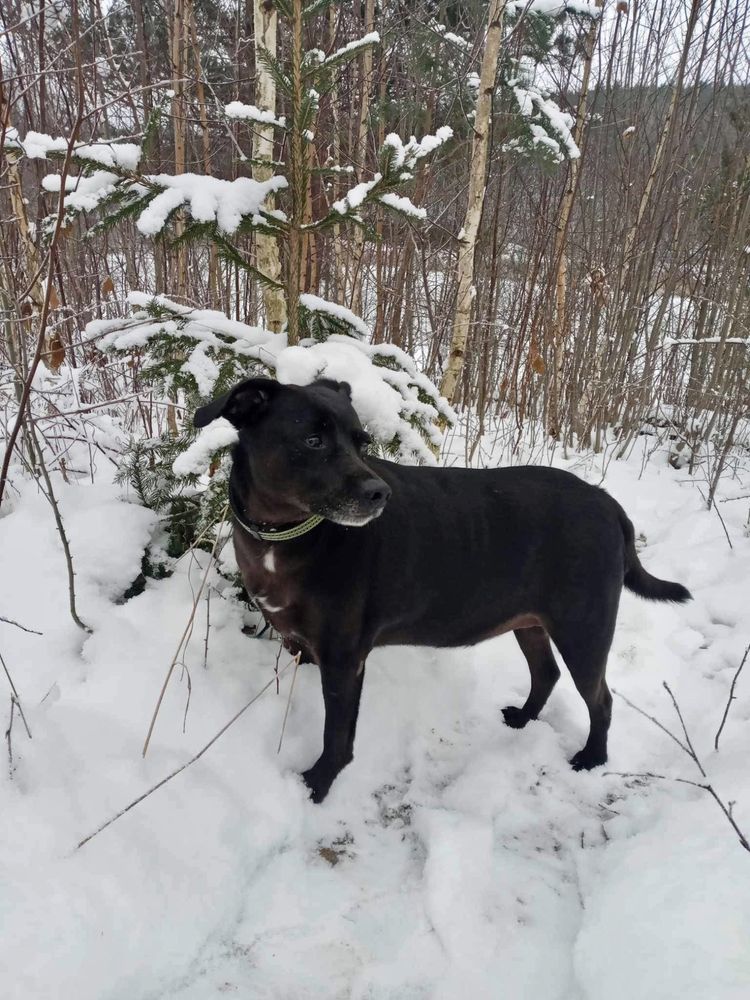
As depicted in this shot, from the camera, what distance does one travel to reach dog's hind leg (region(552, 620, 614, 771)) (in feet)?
7.50

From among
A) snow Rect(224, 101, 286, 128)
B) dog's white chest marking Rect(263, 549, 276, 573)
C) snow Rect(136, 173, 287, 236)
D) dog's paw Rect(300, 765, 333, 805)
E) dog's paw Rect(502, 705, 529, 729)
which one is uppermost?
snow Rect(224, 101, 286, 128)

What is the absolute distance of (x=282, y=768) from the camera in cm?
224

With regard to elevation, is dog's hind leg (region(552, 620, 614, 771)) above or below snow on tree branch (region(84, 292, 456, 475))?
below

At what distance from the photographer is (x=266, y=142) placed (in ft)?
9.11

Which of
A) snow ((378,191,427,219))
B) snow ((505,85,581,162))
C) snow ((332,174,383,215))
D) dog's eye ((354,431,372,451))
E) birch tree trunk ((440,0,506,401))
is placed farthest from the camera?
snow ((505,85,581,162))

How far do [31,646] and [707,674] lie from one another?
3018 mm

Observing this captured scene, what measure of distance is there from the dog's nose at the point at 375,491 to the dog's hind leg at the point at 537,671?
1.22 meters

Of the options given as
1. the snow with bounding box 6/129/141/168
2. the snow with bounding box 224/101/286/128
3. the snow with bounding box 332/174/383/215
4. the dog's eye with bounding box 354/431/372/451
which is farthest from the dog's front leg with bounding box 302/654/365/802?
the snow with bounding box 224/101/286/128

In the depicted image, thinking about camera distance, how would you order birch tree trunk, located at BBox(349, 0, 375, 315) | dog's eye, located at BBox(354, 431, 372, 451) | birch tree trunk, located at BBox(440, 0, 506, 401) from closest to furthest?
dog's eye, located at BBox(354, 431, 372, 451), birch tree trunk, located at BBox(440, 0, 506, 401), birch tree trunk, located at BBox(349, 0, 375, 315)

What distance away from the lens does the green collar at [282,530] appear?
2043 mm

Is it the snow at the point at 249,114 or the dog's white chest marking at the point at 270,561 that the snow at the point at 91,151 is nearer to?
the snow at the point at 249,114

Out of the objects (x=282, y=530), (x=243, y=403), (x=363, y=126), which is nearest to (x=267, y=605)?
Result: (x=282, y=530)

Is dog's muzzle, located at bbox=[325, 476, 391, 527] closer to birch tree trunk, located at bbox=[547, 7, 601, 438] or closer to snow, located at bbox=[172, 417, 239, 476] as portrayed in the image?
snow, located at bbox=[172, 417, 239, 476]

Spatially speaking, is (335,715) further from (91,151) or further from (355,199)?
(91,151)
